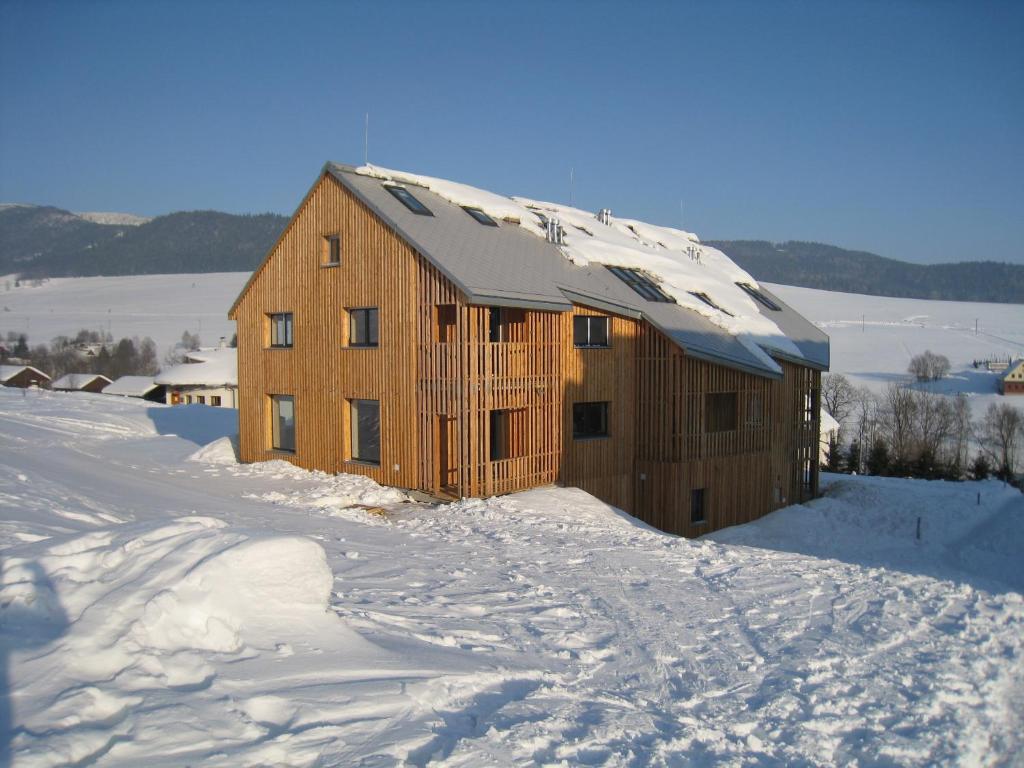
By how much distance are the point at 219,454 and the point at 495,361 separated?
9600mm

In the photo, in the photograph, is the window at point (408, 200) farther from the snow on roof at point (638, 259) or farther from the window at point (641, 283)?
the window at point (641, 283)

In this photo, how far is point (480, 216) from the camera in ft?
71.7

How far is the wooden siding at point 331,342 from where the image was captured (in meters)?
17.6

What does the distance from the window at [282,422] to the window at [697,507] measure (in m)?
10.7

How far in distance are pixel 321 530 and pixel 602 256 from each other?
1293 centimetres

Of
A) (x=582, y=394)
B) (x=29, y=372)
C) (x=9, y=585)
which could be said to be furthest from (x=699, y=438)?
(x=29, y=372)

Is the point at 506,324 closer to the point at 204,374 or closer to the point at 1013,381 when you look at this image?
the point at 204,374

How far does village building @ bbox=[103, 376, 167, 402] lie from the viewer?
193 ft

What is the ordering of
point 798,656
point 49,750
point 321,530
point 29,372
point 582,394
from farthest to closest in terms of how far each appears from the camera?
1. point 29,372
2. point 582,394
3. point 321,530
4. point 798,656
5. point 49,750

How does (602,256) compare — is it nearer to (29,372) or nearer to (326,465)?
(326,465)

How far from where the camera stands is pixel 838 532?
23.1 m

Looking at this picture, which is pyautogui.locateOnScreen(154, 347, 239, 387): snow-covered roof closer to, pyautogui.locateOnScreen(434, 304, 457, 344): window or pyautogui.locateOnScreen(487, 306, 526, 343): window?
pyautogui.locateOnScreen(434, 304, 457, 344): window

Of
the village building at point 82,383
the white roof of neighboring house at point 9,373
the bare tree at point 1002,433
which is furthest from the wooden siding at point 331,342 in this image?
the white roof of neighboring house at point 9,373

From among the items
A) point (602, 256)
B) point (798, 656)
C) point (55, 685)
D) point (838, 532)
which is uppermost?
point (602, 256)
